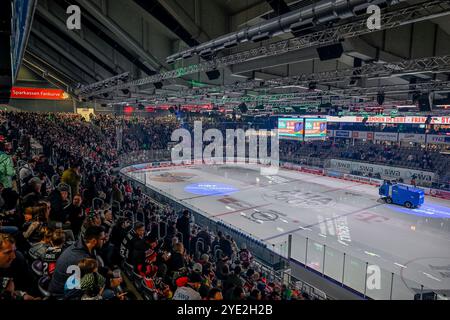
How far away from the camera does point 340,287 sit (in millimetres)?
8086

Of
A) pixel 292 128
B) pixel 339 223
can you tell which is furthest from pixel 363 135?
pixel 339 223

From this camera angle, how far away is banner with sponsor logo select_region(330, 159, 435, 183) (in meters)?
23.0

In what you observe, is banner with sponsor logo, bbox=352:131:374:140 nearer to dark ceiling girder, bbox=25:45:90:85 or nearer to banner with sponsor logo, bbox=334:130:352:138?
banner with sponsor logo, bbox=334:130:352:138

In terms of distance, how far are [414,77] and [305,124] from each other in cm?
1772

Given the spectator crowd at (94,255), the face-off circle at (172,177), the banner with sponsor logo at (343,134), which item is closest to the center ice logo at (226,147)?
the face-off circle at (172,177)

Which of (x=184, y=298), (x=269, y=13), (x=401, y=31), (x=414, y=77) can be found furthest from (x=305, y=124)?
(x=184, y=298)

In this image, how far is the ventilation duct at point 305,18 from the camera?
496 centimetres

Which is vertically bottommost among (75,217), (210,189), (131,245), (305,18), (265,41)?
(210,189)

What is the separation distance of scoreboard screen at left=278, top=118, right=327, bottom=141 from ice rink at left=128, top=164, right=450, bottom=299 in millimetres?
6397

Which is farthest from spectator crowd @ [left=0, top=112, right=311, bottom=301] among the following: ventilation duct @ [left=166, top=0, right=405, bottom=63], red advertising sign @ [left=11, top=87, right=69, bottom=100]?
red advertising sign @ [left=11, top=87, right=69, bottom=100]

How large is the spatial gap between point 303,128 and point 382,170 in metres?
9.14

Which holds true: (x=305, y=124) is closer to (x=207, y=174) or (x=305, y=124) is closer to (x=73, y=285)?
(x=207, y=174)

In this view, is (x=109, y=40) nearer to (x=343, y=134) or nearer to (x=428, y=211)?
(x=428, y=211)

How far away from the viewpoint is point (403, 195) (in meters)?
17.8
